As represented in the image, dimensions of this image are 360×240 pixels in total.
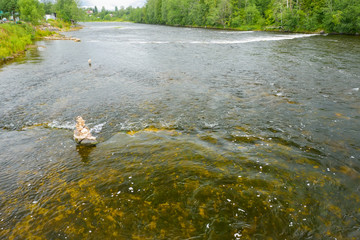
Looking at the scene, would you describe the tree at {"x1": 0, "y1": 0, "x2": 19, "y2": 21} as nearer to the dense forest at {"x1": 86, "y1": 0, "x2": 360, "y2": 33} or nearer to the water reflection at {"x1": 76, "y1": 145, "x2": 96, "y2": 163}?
the dense forest at {"x1": 86, "y1": 0, "x2": 360, "y2": 33}

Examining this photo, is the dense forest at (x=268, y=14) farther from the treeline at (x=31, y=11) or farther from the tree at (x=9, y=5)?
the tree at (x=9, y=5)

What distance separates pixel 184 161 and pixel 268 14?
387 ft

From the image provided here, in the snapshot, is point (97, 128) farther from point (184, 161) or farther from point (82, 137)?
point (184, 161)

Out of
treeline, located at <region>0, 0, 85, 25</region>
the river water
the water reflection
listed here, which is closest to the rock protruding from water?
the water reflection

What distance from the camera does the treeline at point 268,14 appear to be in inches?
2635

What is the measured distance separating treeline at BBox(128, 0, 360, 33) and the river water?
193 feet

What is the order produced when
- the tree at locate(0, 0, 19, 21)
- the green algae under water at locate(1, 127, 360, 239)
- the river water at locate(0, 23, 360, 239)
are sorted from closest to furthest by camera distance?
the green algae under water at locate(1, 127, 360, 239) → the river water at locate(0, 23, 360, 239) → the tree at locate(0, 0, 19, 21)

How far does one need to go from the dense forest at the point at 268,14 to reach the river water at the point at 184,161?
196 feet

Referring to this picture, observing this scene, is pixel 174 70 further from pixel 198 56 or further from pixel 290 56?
pixel 290 56

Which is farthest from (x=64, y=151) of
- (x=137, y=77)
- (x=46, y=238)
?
(x=137, y=77)

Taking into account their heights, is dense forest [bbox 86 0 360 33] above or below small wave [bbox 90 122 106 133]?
above

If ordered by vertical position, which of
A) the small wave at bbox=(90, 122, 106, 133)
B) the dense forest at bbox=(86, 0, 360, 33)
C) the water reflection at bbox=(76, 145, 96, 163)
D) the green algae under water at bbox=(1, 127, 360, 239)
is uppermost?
the dense forest at bbox=(86, 0, 360, 33)

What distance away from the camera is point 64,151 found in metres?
12.0

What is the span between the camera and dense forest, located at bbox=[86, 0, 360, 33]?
6700cm
